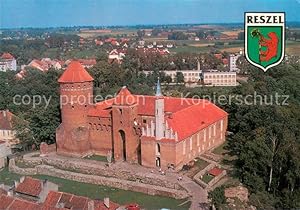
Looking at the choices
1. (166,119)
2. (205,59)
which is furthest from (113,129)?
(205,59)

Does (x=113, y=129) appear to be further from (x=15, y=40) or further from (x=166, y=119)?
(x=15, y=40)

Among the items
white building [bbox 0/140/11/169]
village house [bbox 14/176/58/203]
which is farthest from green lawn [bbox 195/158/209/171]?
white building [bbox 0/140/11/169]

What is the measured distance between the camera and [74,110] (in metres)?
38.8

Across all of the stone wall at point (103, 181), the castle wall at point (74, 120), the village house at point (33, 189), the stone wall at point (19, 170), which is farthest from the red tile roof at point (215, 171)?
the stone wall at point (19, 170)

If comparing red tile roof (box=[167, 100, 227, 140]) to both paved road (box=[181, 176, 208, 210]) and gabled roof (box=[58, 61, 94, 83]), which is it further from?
gabled roof (box=[58, 61, 94, 83])

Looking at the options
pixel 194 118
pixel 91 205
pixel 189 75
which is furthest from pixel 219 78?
pixel 91 205

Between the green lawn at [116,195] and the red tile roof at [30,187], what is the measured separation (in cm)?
518

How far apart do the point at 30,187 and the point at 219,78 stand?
59696mm

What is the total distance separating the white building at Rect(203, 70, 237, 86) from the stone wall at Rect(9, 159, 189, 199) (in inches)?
1990

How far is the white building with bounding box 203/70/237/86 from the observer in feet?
267

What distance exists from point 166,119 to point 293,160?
34.4 ft

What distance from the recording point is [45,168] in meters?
36.9

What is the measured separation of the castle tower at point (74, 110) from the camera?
38.5m

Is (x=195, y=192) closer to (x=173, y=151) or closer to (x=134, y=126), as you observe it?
(x=173, y=151)
